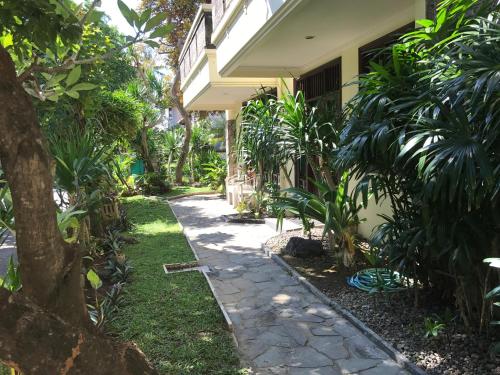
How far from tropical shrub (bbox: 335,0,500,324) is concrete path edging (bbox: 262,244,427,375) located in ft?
1.96

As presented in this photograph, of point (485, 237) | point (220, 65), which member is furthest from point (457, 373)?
point (220, 65)

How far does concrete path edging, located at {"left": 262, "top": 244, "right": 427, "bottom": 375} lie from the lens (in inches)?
124

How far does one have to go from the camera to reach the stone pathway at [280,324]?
3.33 metres

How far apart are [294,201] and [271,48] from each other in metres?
2.78

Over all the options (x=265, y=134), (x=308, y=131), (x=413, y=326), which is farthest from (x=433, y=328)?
(x=265, y=134)

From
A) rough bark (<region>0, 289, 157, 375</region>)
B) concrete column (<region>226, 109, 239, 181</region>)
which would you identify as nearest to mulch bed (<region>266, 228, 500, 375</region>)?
rough bark (<region>0, 289, 157, 375</region>)

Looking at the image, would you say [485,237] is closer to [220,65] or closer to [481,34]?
[481,34]

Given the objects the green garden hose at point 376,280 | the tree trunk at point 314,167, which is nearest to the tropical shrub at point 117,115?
the tree trunk at point 314,167

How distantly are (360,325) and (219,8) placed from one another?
765 cm

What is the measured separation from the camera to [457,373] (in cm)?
292

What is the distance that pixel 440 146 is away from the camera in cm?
291

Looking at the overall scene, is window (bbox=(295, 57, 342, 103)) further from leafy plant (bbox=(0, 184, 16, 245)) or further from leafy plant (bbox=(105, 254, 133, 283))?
leafy plant (bbox=(0, 184, 16, 245))

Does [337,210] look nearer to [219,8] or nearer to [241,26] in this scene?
[241,26]

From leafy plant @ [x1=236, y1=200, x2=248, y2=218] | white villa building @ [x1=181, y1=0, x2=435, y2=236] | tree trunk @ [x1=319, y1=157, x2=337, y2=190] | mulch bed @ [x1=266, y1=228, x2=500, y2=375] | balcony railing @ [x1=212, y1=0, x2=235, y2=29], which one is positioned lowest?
mulch bed @ [x1=266, y1=228, x2=500, y2=375]
